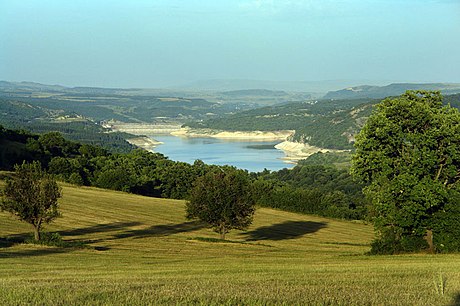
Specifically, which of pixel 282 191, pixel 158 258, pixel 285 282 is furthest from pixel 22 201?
pixel 282 191

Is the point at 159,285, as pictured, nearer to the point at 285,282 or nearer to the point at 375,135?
the point at 285,282

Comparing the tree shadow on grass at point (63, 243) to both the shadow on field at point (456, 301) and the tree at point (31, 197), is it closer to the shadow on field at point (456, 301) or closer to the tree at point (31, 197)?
the tree at point (31, 197)

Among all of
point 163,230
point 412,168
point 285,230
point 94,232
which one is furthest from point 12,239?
point 285,230

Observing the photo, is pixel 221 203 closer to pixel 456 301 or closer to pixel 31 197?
pixel 31 197

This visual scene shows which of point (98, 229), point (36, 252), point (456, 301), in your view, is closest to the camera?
point (456, 301)

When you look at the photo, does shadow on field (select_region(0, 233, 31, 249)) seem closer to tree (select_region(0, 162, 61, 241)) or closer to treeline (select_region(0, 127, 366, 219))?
tree (select_region(0, 162, 61, 241))

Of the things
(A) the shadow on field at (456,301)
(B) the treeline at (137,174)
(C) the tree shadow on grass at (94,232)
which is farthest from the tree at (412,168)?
(B) the treeline at (137,174)

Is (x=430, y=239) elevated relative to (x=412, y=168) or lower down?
lower down
